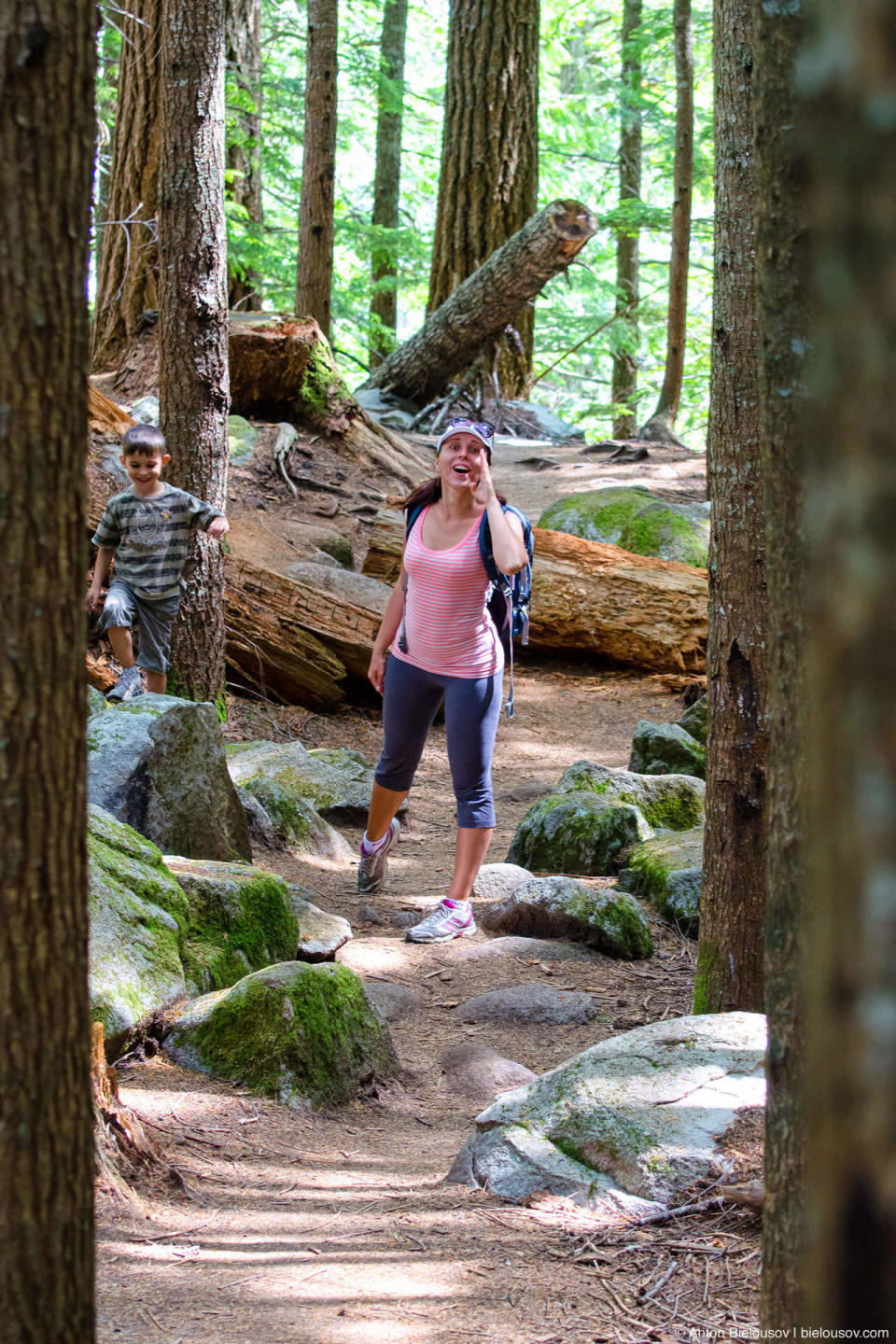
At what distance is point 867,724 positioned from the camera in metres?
0.69

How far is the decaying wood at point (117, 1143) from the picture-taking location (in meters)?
2.66

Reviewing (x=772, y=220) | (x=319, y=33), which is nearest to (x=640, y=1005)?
(x=772, y=220)

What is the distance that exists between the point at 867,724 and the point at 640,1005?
4115 millimetres

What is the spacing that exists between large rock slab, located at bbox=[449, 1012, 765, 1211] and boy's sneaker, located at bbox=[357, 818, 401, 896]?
107 inches

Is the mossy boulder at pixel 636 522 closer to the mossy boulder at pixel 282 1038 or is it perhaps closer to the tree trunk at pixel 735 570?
the tree trunk at pixel 735 570

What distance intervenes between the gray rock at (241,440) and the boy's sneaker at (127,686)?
4933mm

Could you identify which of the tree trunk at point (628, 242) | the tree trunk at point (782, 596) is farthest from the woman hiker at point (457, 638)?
the tree trunk at point (628, 242)

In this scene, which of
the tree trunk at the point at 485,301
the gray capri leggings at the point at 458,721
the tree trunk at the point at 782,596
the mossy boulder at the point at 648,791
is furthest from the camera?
the tree trunk at the point at 485,301

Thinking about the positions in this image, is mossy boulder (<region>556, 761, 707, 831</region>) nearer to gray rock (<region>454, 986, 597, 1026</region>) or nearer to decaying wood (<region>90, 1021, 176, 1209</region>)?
gray rock (<region>454, 986, 597, 1026</region>)

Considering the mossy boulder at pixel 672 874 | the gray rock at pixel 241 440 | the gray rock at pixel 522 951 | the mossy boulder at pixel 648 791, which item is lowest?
the gray rock at pixel 522 951

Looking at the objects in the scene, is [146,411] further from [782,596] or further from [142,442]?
[782,596]

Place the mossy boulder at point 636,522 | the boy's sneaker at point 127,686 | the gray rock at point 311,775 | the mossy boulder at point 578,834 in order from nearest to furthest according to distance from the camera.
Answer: the mossy boulder at point 578,834 < the boy's sneaker at point 127,686 < the gray rock at point 311,775 < the mossy boulder at point 636,522

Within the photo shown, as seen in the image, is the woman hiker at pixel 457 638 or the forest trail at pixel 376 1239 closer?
the forest trail at pixel 376 1239

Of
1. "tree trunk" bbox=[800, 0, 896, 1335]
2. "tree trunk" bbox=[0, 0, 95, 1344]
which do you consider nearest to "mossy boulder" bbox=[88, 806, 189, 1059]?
"tree trunk" bbox=[0, 0, 95, 1344]
